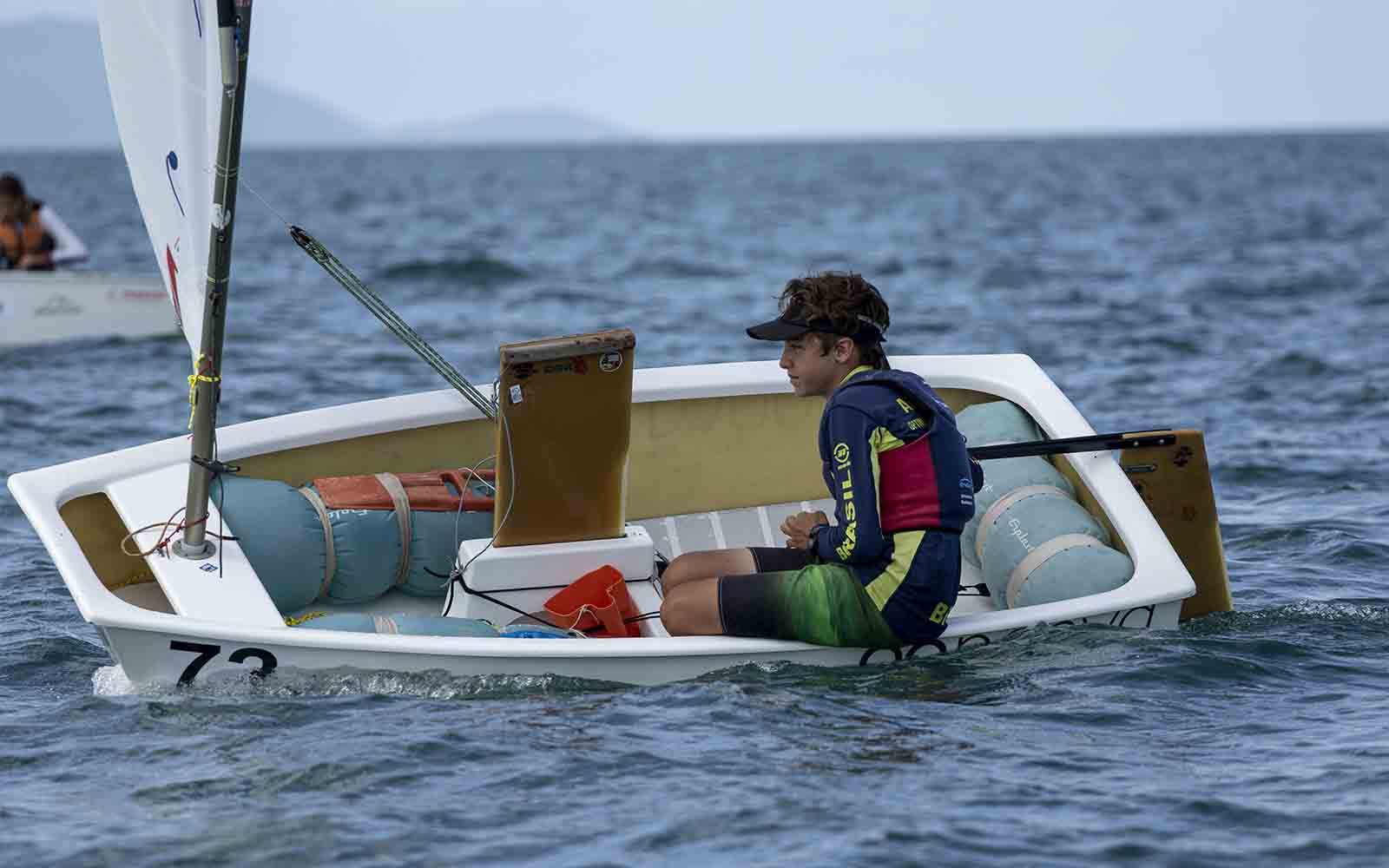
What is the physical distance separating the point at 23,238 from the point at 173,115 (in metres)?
8.99

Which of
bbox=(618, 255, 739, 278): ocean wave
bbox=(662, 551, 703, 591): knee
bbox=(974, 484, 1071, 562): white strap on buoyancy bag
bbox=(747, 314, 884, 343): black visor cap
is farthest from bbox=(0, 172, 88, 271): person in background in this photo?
bbox=(618, 255, 739, 278): ocean wave

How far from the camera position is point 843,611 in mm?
4625

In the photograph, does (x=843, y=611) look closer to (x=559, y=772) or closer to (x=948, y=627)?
(x=948, y=627)

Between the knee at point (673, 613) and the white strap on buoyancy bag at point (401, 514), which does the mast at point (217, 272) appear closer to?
the white strap on buoyancy bag at point (401, 514)

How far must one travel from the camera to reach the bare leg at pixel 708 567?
5.03m

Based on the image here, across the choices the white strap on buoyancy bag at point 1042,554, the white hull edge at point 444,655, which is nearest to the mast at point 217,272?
the white hull edge at point 444,655

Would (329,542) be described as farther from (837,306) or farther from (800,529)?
(837,306)

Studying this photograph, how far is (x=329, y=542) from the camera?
17.2 ft

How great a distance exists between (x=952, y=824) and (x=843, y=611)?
818 millimetres

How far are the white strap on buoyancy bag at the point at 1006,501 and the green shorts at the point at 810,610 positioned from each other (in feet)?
3.36

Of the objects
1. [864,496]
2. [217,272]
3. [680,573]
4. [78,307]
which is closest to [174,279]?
[217,272]

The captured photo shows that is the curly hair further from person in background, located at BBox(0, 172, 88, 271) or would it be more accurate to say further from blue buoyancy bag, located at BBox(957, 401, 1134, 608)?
person in background, located at BBox(0, 172, 88, 271)

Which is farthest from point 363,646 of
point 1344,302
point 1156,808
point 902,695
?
point 1344,302

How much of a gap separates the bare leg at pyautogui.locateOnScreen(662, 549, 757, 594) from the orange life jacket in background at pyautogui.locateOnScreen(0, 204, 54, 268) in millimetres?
9158
